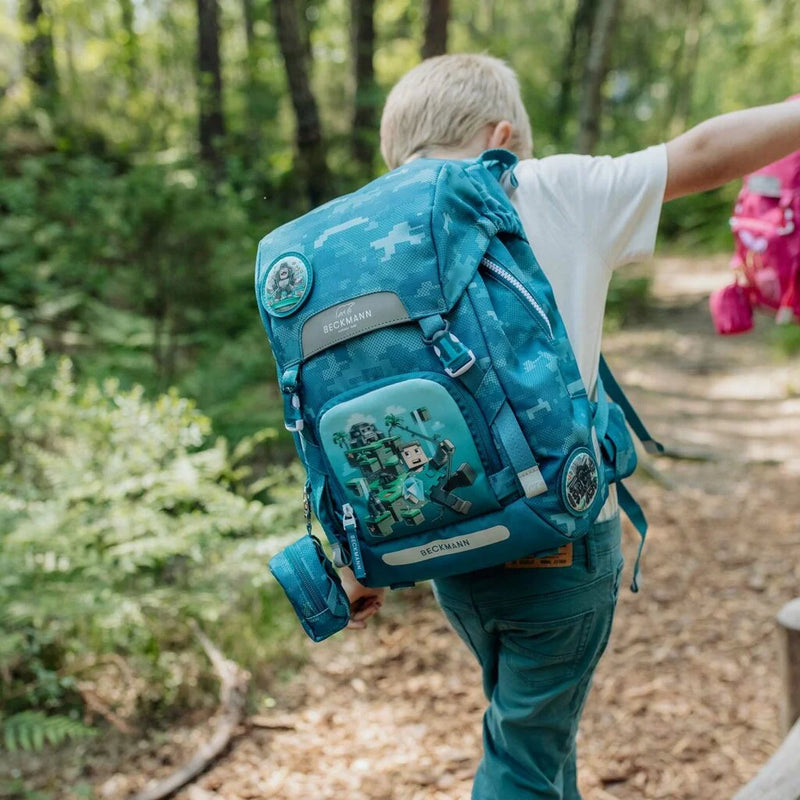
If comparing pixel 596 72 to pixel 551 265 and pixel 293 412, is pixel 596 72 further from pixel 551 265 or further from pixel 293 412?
pixel 293 412

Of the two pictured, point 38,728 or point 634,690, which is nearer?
point 38,728

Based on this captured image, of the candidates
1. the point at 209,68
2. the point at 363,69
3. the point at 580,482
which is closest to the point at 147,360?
the point at 580,482

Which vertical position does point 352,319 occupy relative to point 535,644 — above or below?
above

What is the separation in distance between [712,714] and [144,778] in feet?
6.77

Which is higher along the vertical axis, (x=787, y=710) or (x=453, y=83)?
(x=453, y=83)

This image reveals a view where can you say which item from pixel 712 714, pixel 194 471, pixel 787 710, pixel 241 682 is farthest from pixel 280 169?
pixel 787 710

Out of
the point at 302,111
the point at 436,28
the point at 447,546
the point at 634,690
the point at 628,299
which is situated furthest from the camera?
the point at 628,299

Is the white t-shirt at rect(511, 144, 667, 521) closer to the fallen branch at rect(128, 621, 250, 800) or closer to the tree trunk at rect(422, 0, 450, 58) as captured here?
the fallen branch at rect(128, 621, 250, 800)

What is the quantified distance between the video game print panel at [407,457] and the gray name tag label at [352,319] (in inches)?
4.2

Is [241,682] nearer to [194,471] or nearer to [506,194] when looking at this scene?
[194,471]

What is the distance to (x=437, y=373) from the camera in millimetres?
1426

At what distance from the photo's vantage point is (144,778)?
9.91 feet

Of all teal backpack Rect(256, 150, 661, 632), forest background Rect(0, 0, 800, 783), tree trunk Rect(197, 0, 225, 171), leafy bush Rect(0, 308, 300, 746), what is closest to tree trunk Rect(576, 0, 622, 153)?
forest background Rect(0, 0, 800, 783)

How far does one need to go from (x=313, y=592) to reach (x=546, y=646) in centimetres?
49
